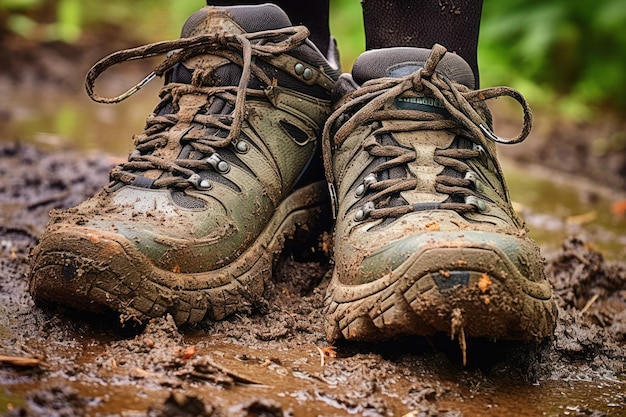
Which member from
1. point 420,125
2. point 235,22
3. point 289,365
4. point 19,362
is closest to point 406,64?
point 420,125

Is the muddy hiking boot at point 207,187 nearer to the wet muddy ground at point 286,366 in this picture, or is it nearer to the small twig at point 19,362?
the wet muddy ground at point 286,366

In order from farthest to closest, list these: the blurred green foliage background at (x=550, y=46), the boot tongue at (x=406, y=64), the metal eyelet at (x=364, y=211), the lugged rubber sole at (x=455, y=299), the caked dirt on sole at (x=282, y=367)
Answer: the blurred green foliage background at (x=550, y=46) < the boot tongue at (x=406, y=64) < the metal eyelet at (x=364, y=211) < the lugged rubber sole at (x=455, y=299) < the caked dirt on sole at (x=282, y=367)

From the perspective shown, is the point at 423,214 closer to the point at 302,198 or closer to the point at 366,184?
the point at 366,184

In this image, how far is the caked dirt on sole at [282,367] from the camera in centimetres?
123

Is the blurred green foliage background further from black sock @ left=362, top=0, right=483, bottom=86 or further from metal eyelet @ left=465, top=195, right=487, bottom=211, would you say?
metal eyelet @ left=465, top=195, right=487, bottom=211

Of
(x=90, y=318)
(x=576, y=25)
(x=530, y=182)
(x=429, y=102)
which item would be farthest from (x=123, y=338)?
(x=576, y=25)

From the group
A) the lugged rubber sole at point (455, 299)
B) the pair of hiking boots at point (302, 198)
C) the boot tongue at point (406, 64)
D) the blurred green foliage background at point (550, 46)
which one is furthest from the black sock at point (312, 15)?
the blurred green foliage background at point (550, 46)

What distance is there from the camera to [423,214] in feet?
4.99

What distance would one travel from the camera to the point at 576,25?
26.6 ft

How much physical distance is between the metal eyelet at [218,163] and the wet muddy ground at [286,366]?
34cm

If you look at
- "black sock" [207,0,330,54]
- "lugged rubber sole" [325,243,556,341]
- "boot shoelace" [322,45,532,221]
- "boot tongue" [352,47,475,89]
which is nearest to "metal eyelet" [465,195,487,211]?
"boot shoelace" [322,45,532,221]

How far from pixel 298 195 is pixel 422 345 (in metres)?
0.59

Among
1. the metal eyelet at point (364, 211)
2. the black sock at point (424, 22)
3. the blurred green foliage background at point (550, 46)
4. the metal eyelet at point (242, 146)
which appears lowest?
the metal eyelet at point (364, 211)

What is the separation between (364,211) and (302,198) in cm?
38
